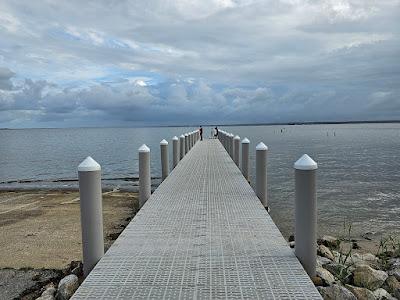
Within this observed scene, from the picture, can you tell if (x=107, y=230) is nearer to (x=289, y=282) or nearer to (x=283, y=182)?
(x=289, y=282)

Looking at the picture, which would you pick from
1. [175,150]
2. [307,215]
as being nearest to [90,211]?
→ [307,215]

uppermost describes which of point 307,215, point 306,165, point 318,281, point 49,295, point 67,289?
point 306,165

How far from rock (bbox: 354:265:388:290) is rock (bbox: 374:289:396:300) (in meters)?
0.20

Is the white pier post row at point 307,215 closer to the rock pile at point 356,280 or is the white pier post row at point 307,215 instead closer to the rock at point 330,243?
the rock pile at point 356,280

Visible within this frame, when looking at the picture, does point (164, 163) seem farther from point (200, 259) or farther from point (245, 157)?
point (200, 259)

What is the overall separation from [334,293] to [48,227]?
393 inches

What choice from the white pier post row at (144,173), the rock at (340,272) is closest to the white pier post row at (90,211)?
the white pier post row at (144,173)

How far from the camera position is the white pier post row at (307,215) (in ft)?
15.6

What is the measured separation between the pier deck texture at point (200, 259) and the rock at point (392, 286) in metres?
2.19

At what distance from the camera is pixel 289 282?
4.18 m

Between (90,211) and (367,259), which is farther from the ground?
(90,211)

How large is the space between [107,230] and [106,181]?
15.9m

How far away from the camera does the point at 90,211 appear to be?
493 centimetres

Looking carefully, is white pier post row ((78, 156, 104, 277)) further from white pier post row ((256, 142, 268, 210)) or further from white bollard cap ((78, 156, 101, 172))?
white pier post row ((256, 142, 268, 210))
